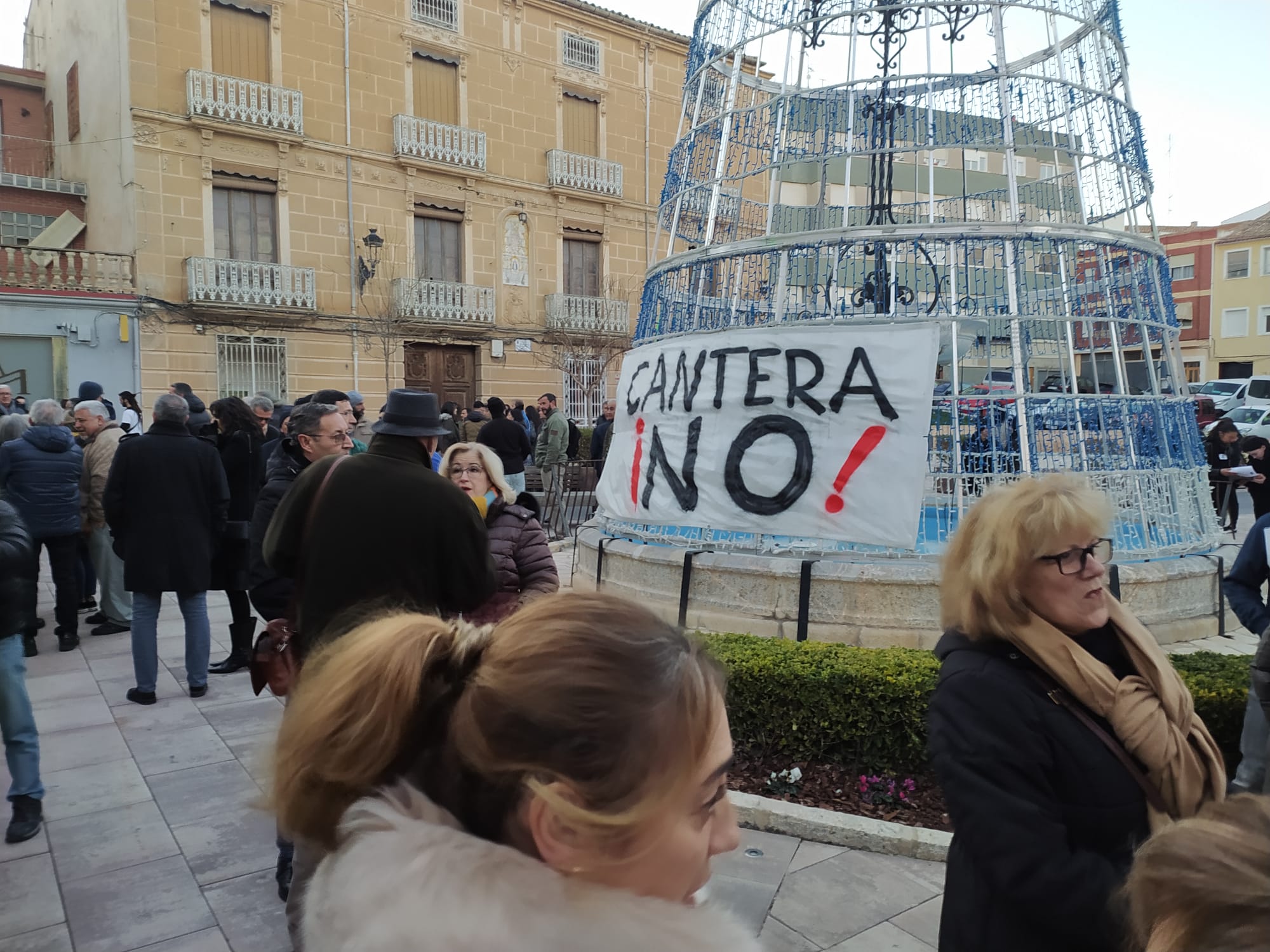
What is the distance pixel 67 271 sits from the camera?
18.0 m

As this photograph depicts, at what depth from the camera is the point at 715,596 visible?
5.93m

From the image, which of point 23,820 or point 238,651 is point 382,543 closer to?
point 23,820

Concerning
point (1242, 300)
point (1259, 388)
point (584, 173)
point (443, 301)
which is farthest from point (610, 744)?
point (1242, 300)

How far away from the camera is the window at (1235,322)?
1570 inches

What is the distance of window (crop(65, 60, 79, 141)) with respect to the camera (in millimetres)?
20656

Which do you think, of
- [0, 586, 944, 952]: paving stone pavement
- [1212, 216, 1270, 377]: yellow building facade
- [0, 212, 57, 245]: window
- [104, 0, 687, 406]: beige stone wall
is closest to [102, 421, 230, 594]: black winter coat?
[0, 586, 944, 952]: paving stone pavement

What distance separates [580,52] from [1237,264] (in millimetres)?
34575

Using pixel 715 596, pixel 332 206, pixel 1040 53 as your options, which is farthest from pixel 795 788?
pixel 332 206

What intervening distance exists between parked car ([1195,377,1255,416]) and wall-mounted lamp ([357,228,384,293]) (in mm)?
23767

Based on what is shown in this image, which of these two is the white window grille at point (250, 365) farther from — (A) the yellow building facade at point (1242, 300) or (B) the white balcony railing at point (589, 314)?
(A) the yellow building facade at point (1242, 300)

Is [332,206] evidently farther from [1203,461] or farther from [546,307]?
[1203,461]

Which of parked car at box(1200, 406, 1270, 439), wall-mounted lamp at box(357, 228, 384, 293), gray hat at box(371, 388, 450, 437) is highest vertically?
wall-mounted lamp at box(357, 228, 384, 293)

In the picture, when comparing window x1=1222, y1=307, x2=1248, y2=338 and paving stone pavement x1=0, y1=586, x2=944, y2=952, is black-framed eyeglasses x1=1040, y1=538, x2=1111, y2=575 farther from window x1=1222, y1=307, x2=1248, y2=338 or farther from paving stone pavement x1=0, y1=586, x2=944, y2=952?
window x1=1222, y1=307, x2=1248, y2=338

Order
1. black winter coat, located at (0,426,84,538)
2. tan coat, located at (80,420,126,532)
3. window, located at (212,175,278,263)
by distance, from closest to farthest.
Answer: black winter coat, located at (0,426,84,538) < tan coat, located at (80,420,126,532) < window, located at (212,175,278,263)
